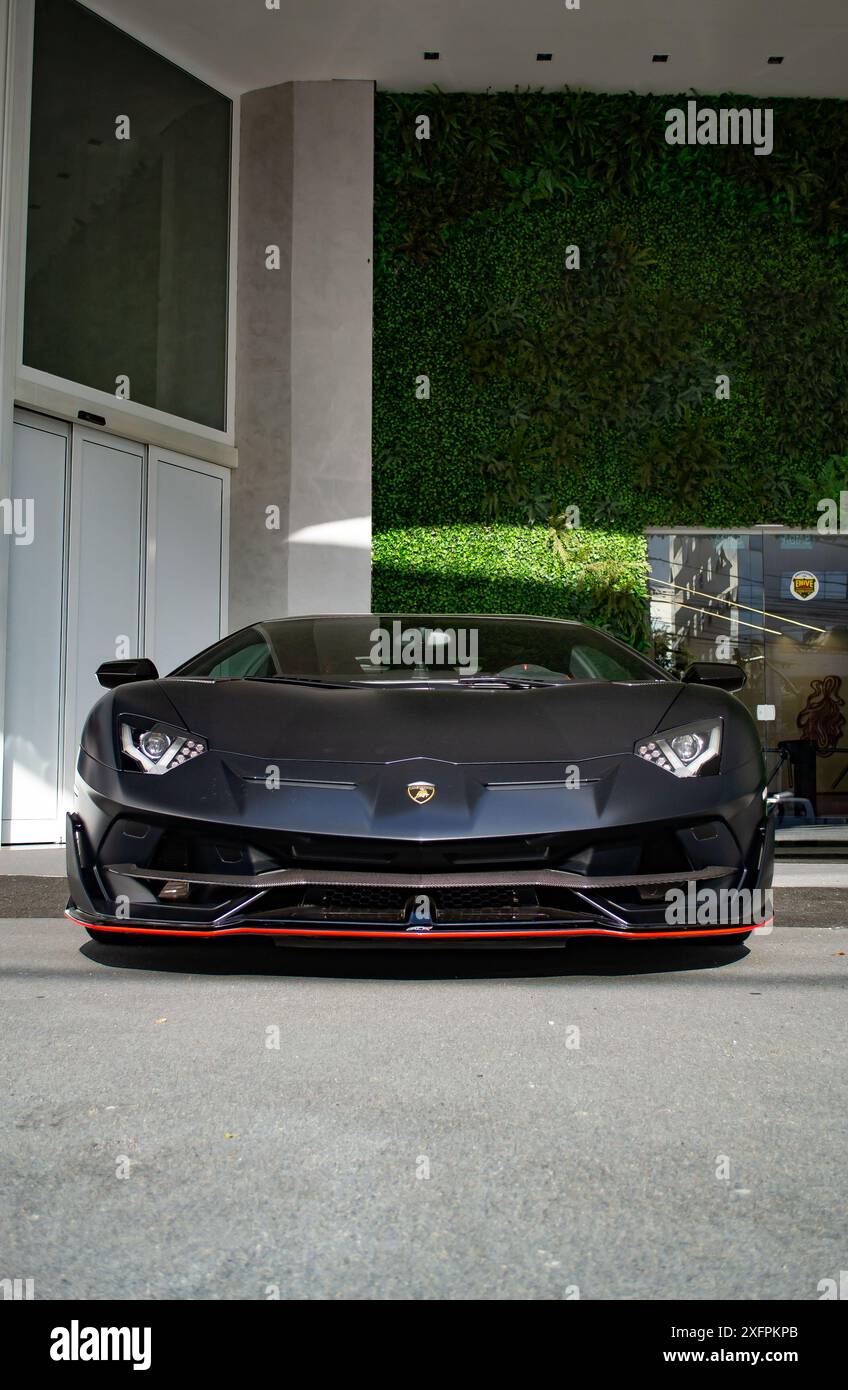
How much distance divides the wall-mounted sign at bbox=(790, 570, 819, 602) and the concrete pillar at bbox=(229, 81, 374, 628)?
4.15 meters

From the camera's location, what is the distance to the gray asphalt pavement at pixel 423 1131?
4.89ft

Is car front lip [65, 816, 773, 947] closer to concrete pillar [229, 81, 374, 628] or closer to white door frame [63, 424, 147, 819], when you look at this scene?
white door frame [63, 424, 147, 819]

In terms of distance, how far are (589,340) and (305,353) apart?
2660mm

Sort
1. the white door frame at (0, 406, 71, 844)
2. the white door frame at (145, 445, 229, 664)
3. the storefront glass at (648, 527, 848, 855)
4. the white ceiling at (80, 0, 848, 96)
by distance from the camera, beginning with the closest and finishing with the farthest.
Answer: the white door frame at (0, 406, 71, 844) → the white door frame at (145, 445, 229, 664) → the white ceiling at (80, 0, 848, 96) → the storefront glass at (648, 527, 848, 855)

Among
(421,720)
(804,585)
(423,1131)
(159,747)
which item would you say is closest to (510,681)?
(421,720)

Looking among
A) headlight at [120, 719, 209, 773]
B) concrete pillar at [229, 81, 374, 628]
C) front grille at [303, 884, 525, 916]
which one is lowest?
front grille at [303, 884, 525, 916]

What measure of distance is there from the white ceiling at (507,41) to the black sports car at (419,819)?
28.2 ft

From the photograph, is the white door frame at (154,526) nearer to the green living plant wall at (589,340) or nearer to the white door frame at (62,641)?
the white door frame at (62,641)

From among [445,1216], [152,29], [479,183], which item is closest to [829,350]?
[479,183]

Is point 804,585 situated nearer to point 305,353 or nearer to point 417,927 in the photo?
point 305,353

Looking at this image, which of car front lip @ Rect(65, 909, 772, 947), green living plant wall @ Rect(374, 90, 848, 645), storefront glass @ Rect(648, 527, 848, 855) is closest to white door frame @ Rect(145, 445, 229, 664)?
green living plant wall @ Rect(374, 90, 848, 645)

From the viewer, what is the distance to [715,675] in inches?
144

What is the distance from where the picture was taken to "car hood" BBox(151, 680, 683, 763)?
9.62ft

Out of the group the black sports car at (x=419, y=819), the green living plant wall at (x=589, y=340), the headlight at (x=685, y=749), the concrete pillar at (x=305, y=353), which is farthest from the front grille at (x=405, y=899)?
the green living plant wall at (x=589, y=340)
